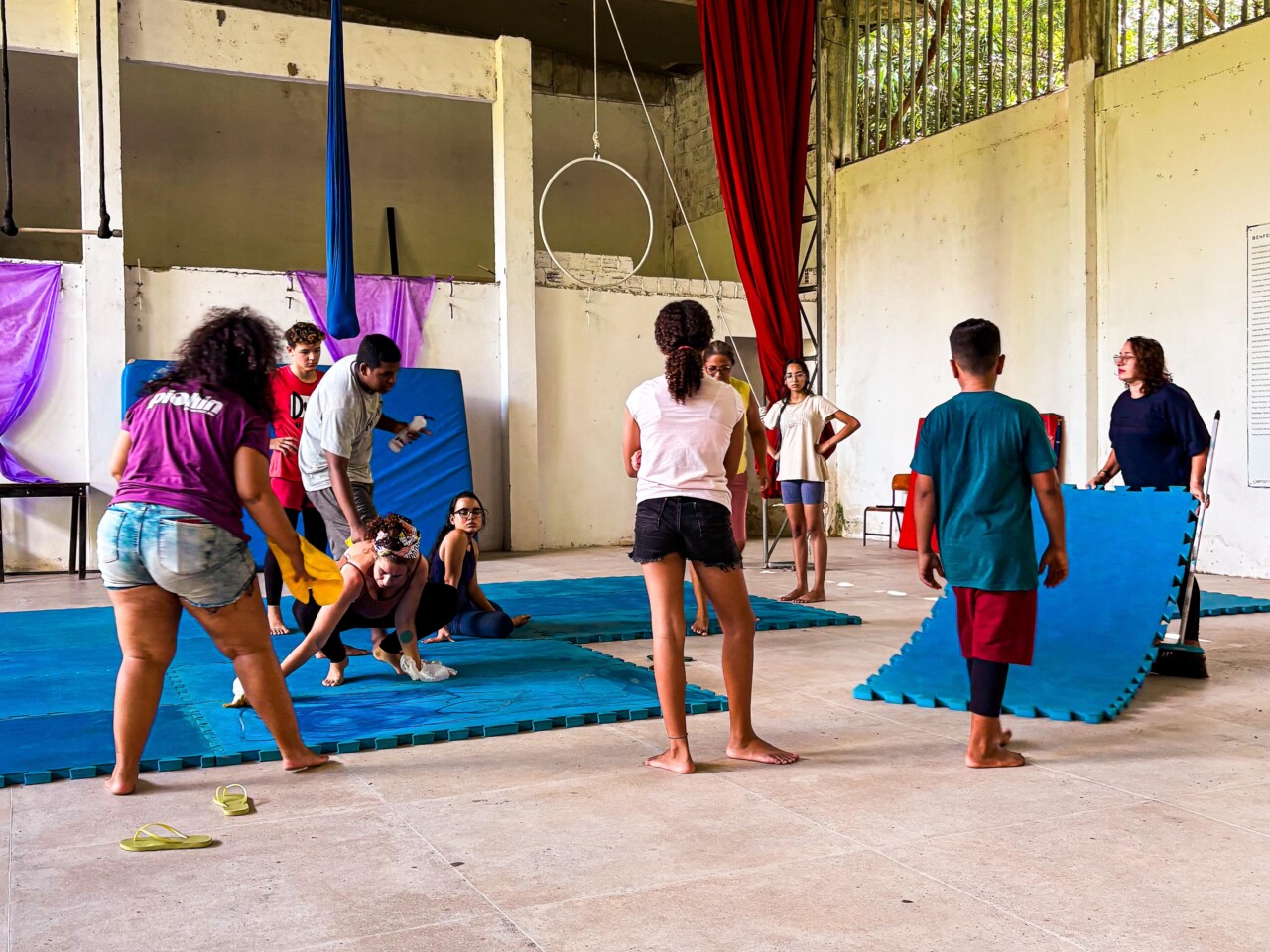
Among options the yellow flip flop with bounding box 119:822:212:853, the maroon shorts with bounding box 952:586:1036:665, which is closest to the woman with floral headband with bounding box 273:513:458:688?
the yellow flip flop with bounding box 119:822:212:853

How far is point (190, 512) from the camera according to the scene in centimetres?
334

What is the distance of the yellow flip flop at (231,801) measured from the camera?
3293 mm

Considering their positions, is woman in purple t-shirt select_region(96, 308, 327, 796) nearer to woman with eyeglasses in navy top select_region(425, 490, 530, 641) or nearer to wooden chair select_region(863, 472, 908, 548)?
woman with eyeglasses in navy top select_region(425, 490, 530, 641)

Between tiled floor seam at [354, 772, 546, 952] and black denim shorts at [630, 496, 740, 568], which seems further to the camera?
black denim shorts at [630, 496, 740, 568]

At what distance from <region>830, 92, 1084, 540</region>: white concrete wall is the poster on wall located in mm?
1544

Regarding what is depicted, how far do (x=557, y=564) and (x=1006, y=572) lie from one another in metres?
7.18

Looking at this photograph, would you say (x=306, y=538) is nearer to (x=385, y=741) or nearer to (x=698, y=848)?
(x=385, y=741)

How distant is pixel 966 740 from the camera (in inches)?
161

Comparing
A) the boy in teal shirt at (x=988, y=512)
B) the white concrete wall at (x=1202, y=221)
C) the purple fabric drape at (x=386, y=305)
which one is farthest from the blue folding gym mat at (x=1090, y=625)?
the purple fabric drape at (x=386, y=305)

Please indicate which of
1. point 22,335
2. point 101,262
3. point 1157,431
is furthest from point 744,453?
point 22,335

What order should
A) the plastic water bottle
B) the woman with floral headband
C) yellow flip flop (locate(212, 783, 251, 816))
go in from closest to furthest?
yellow flip flop (locate(212, 783, 251, 816)), the woman with floral headband, the plastic water bottle

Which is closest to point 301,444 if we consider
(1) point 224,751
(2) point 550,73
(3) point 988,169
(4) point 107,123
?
(1) point 224,751

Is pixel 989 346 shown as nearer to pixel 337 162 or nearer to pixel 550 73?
pixel 337 162

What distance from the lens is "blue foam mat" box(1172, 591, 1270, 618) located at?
708 centimetres
